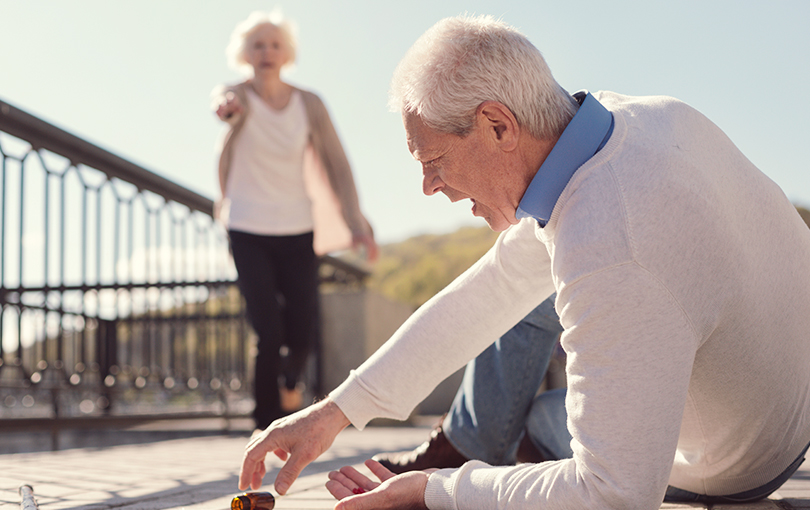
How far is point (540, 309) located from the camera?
6.62ft

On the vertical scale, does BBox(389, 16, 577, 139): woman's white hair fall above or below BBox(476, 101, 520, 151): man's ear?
above

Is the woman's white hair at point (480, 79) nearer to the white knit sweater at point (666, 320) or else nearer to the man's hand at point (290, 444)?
the white knit sweater at point (666, 320)

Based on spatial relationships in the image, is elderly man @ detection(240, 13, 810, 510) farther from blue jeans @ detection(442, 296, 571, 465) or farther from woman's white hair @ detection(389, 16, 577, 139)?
blue jeans @ detection(442, 296, 571, 465)

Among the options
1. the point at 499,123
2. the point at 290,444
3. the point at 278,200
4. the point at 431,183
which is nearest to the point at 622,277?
the point at 499,123

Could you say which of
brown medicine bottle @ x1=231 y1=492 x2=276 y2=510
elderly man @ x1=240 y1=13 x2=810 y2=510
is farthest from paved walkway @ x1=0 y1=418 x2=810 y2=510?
elderly man @ x1=240 y1=13 x2=810 y2=510

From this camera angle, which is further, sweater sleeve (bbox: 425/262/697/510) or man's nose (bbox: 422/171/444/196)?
man's nose (bbox: 422/171/444/196)

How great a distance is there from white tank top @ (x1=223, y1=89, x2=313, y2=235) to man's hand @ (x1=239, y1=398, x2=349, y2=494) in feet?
6.99

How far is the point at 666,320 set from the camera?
1224 mm

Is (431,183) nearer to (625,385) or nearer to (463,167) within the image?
(463,167)

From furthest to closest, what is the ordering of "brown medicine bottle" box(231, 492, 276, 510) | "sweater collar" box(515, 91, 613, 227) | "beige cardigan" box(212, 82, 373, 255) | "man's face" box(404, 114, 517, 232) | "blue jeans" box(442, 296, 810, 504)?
1. "beige cardigan" box(212, 82, 373, 255)
2. "blue jeans" box(442, 296, 810, 504)
3. "brown medicine bottle" box(231, 492, 276, 510)
4. "man's face" box(404, 114, 517, 232)
5. "sweater collar" box(515, 91, 613, 227)

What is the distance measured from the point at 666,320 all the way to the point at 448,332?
2.43 feet

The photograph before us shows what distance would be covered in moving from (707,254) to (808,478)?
5.18 feet

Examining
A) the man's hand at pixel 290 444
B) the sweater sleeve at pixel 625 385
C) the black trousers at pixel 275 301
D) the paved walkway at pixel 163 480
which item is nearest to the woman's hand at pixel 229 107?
the black trousers at pixel 275 301

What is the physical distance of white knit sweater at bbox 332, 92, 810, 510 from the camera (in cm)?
122
